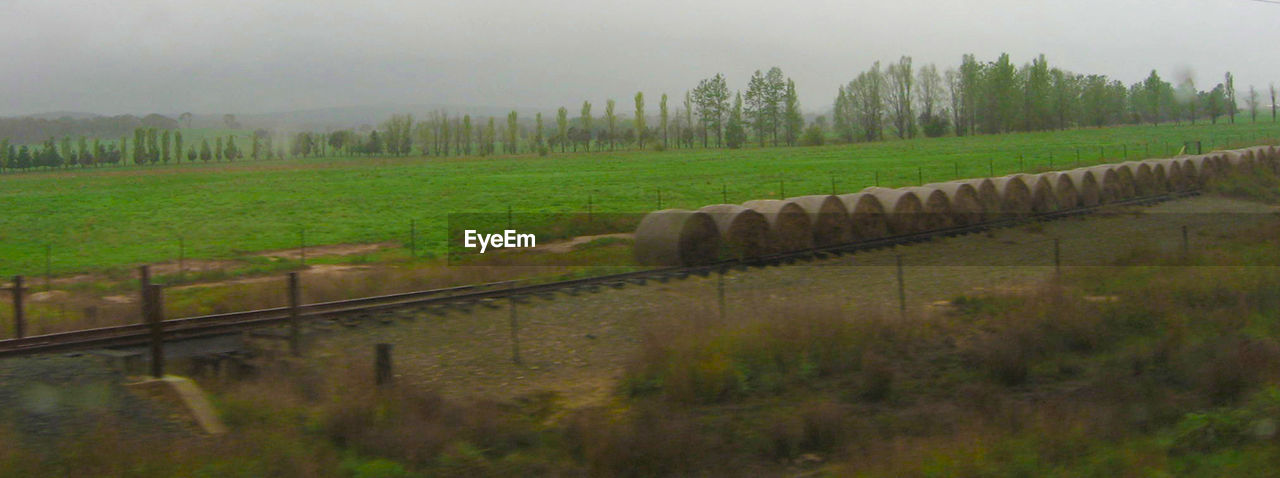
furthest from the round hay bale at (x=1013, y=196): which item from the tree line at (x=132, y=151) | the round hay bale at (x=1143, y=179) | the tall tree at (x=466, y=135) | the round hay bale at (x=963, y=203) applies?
the tall tree at (x=466, y=135)

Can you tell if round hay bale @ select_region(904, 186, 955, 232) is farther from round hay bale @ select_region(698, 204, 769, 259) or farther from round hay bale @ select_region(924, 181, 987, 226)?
round hay bale @ select_region(698, 204, 769, 259)

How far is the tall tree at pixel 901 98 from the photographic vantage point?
105125 mm

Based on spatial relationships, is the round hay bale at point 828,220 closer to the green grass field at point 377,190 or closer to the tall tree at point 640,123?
the green grass field at point 377,190

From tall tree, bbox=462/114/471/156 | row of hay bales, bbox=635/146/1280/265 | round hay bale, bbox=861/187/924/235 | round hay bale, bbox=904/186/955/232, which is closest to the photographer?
row of hay bales, bbox=635/146/1280/265

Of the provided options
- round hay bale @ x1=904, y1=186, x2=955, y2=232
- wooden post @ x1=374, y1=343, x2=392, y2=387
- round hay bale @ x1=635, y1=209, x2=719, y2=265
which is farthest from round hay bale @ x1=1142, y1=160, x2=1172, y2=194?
wooden post @ x1=374, y1=343, x2=392, y2=387

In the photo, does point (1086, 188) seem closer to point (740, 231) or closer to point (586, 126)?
point (740, 231)

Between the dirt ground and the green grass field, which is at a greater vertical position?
the green grass field

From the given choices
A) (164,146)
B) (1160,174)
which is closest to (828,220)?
(1160,174)

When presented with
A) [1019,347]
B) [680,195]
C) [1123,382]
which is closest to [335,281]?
[1019,347]

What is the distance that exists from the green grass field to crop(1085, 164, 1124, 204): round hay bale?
41.1ft

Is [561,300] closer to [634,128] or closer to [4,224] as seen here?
[4,224]

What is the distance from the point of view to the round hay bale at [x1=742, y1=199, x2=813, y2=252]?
870 inches

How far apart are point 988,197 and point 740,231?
11386 millimetres
